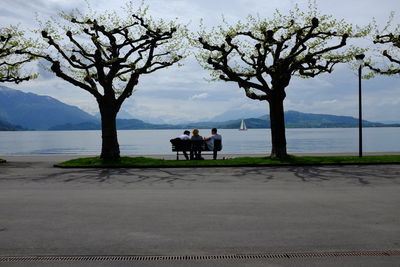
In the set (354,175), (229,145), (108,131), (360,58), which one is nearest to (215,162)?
(108,131)

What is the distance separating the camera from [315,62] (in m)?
22.4

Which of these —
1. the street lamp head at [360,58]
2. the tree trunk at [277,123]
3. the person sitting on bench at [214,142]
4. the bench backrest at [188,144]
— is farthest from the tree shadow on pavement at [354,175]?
the street lamp head at [360,58]

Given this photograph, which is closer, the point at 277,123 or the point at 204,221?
the point at 204,221

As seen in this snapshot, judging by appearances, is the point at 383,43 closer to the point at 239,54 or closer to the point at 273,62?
the point at 273,62

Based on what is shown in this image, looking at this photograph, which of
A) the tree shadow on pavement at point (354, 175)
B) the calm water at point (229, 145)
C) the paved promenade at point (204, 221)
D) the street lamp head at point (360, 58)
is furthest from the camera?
the calm water at point (229, 145)

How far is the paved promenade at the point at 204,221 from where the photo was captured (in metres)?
5.33

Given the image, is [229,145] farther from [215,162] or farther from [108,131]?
[215,162]

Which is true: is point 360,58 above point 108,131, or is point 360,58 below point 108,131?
above

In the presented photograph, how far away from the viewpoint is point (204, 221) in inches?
284

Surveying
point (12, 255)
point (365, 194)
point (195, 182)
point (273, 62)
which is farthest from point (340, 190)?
point (273, 62)

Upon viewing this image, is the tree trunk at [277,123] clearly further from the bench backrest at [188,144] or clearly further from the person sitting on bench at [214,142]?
the bench backrest at [188,144]

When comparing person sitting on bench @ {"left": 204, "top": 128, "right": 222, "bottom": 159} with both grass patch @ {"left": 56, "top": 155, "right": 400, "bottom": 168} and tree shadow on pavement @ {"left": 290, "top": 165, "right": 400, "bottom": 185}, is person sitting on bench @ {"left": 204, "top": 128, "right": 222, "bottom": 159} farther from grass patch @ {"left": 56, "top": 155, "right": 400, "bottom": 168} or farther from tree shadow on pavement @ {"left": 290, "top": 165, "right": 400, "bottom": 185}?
tree shadow on pavement @ {"left": 290, "top": 165, "right": 400, "bottom": 185}

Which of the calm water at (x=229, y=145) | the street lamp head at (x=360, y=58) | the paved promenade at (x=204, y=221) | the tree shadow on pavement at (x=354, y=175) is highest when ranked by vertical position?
the street lamp head at (x=360, y=58)

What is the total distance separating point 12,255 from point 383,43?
928 inches
